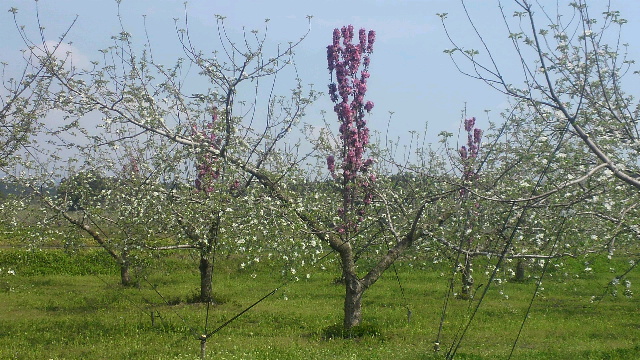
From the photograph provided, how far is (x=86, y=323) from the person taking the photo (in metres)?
16.1

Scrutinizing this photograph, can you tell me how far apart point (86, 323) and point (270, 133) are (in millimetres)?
7623

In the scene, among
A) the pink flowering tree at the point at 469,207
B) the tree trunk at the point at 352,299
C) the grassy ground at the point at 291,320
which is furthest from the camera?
the tree trunk at the point at 352,299

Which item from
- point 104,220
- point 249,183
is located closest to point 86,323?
point 104,220

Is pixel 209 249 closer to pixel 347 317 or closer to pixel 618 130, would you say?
pixel 347 317

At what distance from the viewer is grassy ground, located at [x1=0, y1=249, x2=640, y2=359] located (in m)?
12.5

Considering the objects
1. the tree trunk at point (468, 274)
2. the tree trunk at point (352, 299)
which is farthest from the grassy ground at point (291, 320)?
the tree trunk at point (468, 274)

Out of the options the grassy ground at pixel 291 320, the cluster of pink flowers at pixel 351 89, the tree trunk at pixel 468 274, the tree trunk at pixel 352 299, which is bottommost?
the grassy ground at pixel 291 320

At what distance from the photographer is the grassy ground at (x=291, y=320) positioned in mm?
12461

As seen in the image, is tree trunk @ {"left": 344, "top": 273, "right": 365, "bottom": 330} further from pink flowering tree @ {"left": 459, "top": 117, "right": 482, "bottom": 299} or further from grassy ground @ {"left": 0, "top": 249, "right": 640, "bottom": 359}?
pink flowering tree @ {"left": 459, "top": 117, "right": 482, "bottom": 299}

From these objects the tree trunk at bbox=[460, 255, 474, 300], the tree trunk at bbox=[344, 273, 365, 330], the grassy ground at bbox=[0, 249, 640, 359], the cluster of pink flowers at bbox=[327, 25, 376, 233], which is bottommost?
the grassy ground at bbox=[0, 249, 640, 359]

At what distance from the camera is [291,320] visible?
17.1 meters

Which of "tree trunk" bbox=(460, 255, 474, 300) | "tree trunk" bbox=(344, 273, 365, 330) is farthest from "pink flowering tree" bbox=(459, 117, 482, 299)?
"tree trunk" bbox=(344, 273, 365, 330)

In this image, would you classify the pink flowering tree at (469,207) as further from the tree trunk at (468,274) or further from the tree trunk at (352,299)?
the tree trunk at (352,299)

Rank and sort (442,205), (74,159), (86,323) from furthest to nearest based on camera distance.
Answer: (74,159), (86,323), (442,205)
